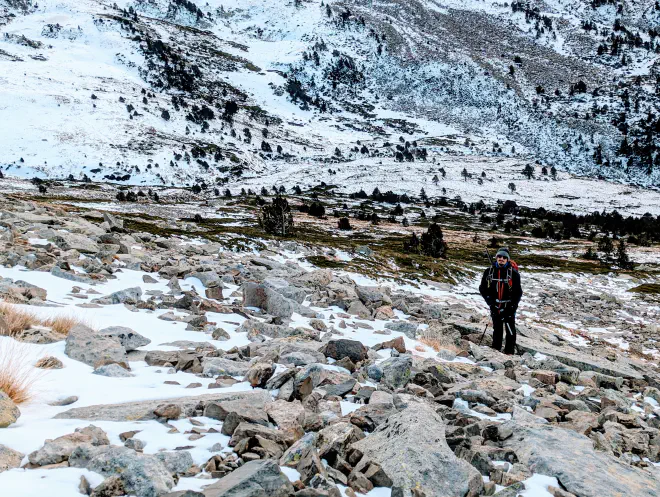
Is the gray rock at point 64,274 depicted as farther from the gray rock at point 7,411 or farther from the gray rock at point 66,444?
the gray rock at point 66,444

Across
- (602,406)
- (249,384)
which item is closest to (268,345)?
(249,384)

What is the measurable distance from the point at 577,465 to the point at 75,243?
509 inches

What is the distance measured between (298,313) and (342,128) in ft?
616

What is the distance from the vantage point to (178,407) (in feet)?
12.9

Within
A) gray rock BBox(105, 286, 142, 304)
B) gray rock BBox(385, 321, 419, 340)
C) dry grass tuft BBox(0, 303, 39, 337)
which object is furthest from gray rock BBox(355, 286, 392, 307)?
dry grass tuft BBox(0, 303, 39, 337)

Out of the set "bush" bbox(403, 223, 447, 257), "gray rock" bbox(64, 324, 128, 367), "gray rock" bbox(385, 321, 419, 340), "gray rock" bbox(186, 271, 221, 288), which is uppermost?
"gray rock" bbox(64, 324, 128, 367)

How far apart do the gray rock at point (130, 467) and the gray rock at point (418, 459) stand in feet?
4.76

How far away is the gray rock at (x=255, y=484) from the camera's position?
8.21 feet

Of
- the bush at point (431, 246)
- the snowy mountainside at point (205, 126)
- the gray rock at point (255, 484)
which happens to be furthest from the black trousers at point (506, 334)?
the snowy mountainside at point (205, 126)

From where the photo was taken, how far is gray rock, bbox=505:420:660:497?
3689mm

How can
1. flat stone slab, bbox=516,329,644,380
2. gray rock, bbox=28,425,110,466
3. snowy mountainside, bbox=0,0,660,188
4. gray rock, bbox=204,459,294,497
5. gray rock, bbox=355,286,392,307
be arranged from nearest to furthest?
1. gray rock, bbox=204,459,294,497
2. gray rock, bbox=28,425,110,466
3. flat stone slab, bbox=516,329,644,380
4. gray rock, bbox=355,286,392,307
5. snowy mountainside, bbox=0,0,660,188

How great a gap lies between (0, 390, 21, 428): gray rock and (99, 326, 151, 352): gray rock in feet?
8.50

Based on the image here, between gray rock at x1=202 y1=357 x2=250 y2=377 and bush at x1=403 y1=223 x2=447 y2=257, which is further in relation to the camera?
bush at x1=403 y1=223 x2=447 y2=257

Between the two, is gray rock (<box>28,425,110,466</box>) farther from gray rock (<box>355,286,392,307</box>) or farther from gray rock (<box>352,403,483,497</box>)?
gray rock (<box>355,286,392,307</box>)
